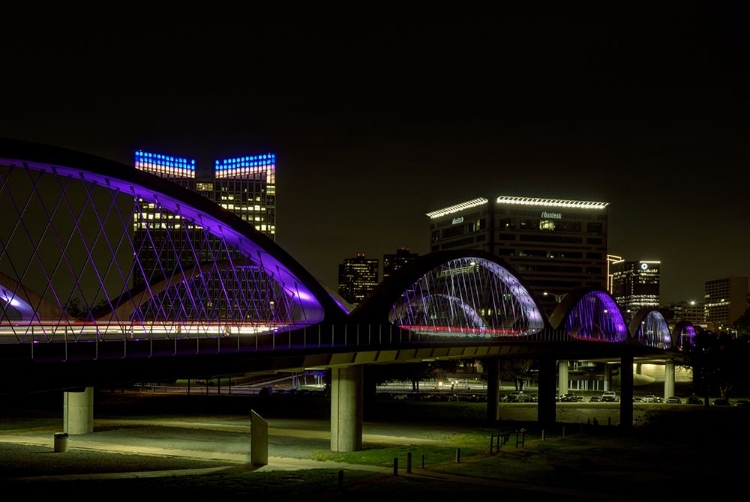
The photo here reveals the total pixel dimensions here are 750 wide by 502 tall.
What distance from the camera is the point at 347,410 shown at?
5328 cm

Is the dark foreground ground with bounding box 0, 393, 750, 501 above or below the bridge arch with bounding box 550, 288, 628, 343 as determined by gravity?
below

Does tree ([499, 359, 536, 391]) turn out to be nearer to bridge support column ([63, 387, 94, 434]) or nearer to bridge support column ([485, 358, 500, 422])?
bridge support column ([485, 358, 500, 422])

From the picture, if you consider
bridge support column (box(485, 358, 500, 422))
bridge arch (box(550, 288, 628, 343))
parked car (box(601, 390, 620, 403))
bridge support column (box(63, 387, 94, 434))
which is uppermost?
bridge arch (box(550, 288, 628, 343))

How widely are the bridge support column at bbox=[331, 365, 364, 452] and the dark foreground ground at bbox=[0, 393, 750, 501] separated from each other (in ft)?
4.17

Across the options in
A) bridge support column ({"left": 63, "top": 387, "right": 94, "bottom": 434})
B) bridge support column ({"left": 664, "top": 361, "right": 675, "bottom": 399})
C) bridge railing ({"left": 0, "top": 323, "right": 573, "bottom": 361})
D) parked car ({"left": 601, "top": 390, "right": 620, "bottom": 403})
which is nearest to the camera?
bridge railing ({"left": 0, "top": 323, "right": 573, "bottom": 361})

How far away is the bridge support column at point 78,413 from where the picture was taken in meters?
59.7

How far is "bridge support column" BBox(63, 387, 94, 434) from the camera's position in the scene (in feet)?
196

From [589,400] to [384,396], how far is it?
88.9 feet

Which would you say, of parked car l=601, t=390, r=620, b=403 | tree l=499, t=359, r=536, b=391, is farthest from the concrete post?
tree l=499, t=359, r=536, b=391

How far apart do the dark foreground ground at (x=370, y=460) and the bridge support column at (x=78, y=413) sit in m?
1.18

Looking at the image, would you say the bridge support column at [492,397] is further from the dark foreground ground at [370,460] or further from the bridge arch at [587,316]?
the bridge arch at [587,316]

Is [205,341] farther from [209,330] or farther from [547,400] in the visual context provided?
[547,400]

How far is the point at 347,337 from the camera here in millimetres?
54875

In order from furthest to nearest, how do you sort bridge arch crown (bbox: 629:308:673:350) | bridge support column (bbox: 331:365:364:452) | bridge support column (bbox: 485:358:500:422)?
bridge arch crown (bbox: 629:308:673:350) → bridge support column (bbox: 485:358:500:422) → bridge support column (bbox: 331:365:364:452)
